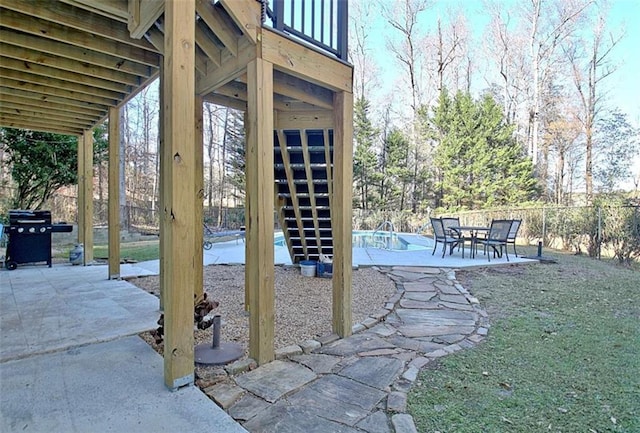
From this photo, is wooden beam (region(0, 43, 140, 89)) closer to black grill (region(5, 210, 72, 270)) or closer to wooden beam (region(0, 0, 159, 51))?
wooden beam (region(0, 0, 159, 51))

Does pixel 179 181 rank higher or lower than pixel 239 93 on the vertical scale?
Answer: lower

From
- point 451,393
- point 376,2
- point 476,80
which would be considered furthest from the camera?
point 476,80

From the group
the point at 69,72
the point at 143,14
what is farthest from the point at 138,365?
the point at 69,72

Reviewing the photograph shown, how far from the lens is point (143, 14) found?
229 centimetres

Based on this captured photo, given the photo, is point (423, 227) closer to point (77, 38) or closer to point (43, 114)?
point (43, 114)

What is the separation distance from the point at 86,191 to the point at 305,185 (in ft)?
13.4

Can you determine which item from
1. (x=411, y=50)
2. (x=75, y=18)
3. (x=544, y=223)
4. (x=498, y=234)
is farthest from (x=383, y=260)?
(x=411, y=50)

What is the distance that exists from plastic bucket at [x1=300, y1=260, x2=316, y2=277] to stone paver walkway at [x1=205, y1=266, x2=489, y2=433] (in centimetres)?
189

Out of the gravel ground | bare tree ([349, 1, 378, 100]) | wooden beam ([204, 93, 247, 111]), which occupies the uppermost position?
bare tree ([349, 1, 378, 100])

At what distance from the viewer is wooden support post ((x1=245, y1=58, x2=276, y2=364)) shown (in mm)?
2234

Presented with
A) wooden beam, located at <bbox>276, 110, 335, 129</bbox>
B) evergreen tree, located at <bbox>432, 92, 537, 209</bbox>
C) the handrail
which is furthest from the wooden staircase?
evergreen tree, located at <bbox>432, 92, 537, 209</bbox>

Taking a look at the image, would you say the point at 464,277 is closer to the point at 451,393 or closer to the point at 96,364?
the point at 451,393

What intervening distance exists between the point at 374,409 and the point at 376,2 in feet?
60.4

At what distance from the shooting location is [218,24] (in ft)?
7.48
